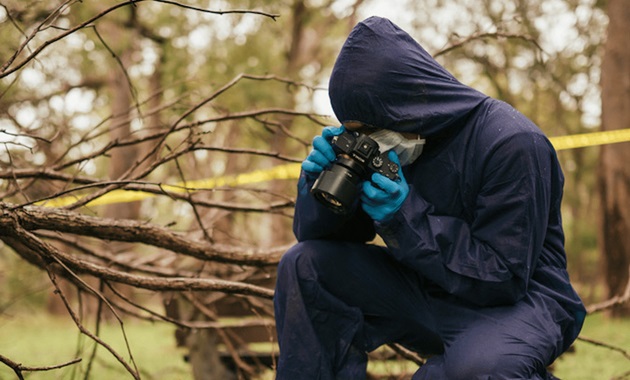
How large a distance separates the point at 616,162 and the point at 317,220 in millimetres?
5431

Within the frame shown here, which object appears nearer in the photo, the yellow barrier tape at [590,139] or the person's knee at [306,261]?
the person's knee at [306,261]

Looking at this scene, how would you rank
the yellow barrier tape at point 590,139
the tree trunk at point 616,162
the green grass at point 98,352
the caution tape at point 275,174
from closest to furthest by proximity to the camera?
the green grass at point 98,352, the caution tape at point 275,174, the yellow barrier tape at point 590,139, the tree trunk at point 616,162

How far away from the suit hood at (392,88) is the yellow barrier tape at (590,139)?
3789 mm

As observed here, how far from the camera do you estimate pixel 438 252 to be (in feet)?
6.91

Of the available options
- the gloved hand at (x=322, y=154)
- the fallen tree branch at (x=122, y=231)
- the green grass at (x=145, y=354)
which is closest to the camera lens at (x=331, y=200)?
the gloved hand at (x=322, y=154)

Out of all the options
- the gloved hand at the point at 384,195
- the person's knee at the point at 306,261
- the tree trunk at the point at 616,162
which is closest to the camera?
the gloved hand at the point at 384,195

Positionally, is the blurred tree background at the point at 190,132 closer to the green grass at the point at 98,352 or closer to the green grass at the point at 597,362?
the green grass at the point at 98,352

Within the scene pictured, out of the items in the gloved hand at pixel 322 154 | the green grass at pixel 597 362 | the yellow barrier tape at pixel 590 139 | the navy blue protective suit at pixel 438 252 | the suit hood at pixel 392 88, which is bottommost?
the green grass at pixel 597 362

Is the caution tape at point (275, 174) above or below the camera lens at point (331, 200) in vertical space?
below

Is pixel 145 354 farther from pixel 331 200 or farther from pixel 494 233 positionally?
pixel 494 233

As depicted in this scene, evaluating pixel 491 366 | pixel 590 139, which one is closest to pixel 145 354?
pixel 491 366

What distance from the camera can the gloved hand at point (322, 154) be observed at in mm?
2250

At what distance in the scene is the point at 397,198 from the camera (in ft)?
6.93

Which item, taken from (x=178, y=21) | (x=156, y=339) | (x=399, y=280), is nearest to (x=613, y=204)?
(x=156, y=339)
